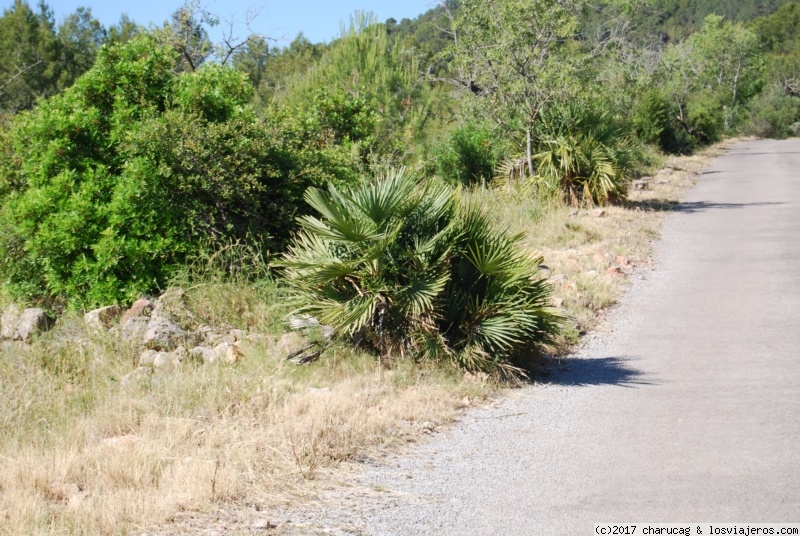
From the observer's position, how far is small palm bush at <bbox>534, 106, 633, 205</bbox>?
17.3m

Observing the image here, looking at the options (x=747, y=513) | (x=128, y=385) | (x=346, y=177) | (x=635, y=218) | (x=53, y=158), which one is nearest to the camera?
(x=747, y=513)

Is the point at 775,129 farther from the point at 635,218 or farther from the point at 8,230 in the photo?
the point at 8,230

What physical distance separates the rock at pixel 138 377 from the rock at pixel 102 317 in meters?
1.75

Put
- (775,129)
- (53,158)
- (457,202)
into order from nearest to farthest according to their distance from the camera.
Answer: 1. (457,202)
2. (53,158)
3. (775,129)

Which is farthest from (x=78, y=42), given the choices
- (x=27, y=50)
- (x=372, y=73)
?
(x=372, y=73)

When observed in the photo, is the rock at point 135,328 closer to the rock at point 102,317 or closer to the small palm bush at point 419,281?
the rock at point 102,317

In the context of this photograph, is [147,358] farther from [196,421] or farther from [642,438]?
[642,438]

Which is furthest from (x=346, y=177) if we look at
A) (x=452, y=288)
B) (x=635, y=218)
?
(x=635, y=218)

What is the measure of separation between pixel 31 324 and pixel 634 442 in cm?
775

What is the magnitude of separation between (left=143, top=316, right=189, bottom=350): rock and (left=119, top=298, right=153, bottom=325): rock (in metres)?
0.73

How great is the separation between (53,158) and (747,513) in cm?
964

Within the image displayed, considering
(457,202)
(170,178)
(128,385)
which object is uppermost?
(170,178)

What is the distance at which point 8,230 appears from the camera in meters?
11.5

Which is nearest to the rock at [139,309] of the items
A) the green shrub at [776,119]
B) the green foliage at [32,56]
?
the green foliage at [32,56]
